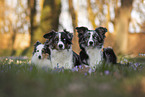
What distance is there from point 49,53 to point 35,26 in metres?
7.42

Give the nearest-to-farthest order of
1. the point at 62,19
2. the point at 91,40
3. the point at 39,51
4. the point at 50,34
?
the point at 91,40 → the point at 50,34 → the point at 39,51 → the point at 62,19

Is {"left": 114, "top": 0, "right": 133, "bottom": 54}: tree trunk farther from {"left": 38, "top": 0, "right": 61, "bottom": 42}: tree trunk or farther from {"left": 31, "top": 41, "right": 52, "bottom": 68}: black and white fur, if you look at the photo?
{"left": 31, "top": 41, "right": 52, "bottom": 68}: black and white fur

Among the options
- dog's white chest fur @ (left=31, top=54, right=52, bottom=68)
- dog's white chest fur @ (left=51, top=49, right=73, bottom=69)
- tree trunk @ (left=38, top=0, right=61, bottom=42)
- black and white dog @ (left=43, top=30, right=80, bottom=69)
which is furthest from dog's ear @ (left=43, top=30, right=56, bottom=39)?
tree trunk @ (left=38, top=0, right=61, bottom=42)

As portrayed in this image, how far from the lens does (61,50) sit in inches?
219

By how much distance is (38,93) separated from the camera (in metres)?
2.27

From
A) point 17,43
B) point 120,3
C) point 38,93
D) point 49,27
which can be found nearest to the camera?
point 38,93

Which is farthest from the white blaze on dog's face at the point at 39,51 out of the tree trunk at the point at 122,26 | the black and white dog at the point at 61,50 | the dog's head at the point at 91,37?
the tree trunk at the point at 122,26

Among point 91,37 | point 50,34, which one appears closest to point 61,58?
point 50,34

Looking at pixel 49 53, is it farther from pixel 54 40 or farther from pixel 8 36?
pixel 8 36

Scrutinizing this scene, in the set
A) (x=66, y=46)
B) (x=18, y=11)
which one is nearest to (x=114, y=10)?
(x=18, y=11)

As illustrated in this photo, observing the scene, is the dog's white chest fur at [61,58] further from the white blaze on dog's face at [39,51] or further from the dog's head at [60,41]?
the white blaze on dog's face at [39,51]

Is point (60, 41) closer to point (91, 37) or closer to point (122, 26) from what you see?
point (91, 37)

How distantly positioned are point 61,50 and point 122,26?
10314 mm

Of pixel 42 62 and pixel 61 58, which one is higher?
pixel 61 58
